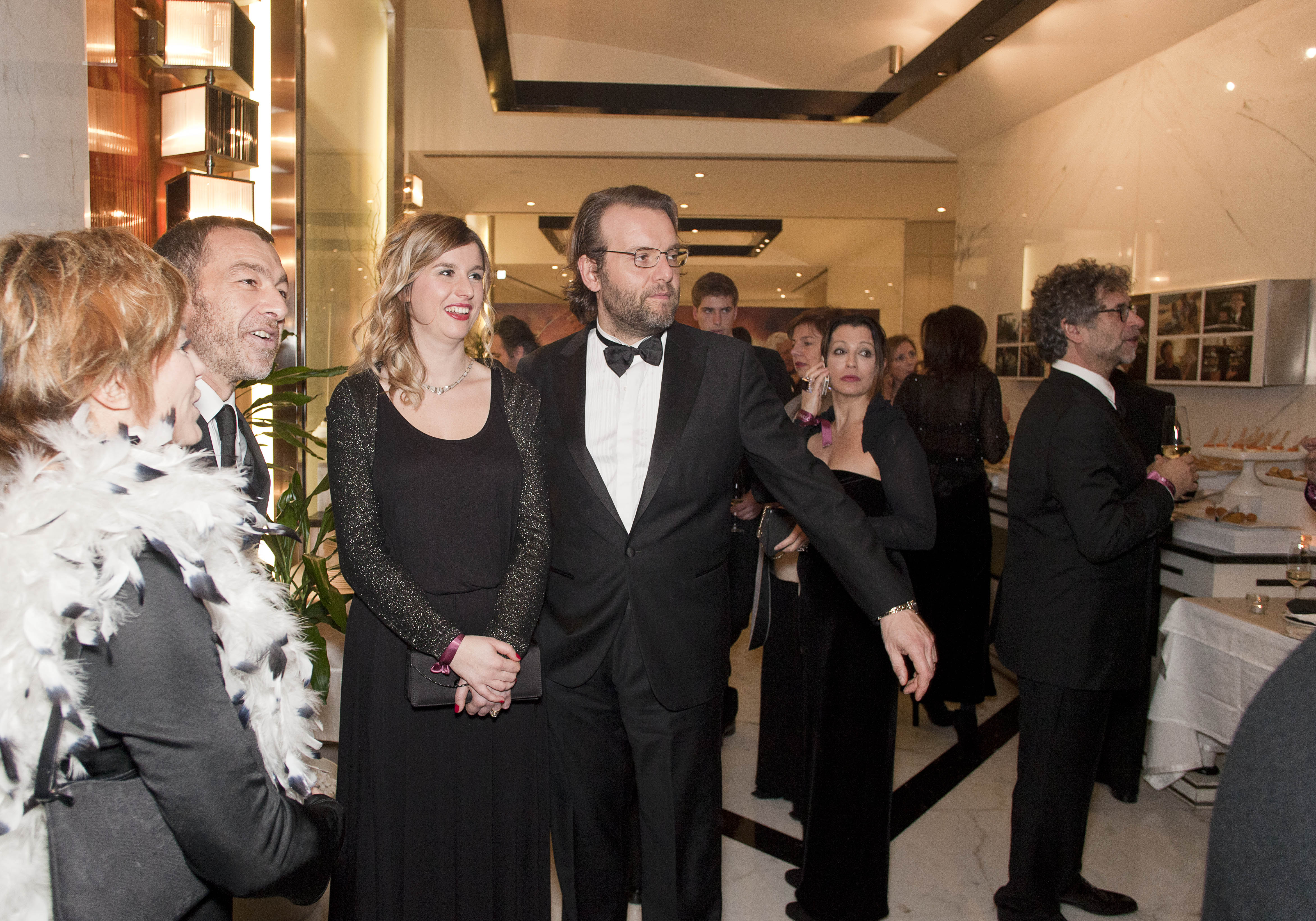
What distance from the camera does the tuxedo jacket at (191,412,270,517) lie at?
1634 millimetres

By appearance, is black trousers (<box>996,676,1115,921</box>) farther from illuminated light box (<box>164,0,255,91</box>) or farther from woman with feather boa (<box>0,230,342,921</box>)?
illuminated light box (<box>164,0,255,91</box>)

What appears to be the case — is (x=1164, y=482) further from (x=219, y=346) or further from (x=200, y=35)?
(x=200, y=35)

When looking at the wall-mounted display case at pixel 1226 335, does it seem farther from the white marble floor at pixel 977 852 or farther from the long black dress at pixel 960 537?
the white marble floor at pixel 977 852

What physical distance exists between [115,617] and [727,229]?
32.0ft

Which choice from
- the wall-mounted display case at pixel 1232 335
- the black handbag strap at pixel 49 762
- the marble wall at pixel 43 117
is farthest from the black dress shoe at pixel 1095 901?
the marble wall at pixel 43 117

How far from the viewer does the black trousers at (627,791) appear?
185 cm

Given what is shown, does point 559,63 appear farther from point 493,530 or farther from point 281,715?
point 281,715

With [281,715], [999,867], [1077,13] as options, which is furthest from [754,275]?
[281,715]

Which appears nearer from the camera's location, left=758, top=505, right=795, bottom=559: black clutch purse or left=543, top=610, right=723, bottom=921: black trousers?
left=543, top=610, right=723, bottom=921: black trousers

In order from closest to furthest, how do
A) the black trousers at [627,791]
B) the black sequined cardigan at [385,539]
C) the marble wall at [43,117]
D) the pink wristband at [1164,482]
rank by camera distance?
the black sequined cardigan at [385,539]
the black trousers at [627,791]
the marble wall at [43,117]
the pink wristband at [1164,482]

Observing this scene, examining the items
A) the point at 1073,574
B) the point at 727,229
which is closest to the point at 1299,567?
the point at 1073,574

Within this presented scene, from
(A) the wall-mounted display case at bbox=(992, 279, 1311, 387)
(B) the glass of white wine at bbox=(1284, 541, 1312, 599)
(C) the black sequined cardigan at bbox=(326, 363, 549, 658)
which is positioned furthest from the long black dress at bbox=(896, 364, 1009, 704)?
(C) the black sequined cardigan at bbox=(326, 363, 549, 658)

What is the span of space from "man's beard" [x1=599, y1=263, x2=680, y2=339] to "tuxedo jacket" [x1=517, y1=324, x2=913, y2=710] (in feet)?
0.23

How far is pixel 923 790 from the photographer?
134 inches
